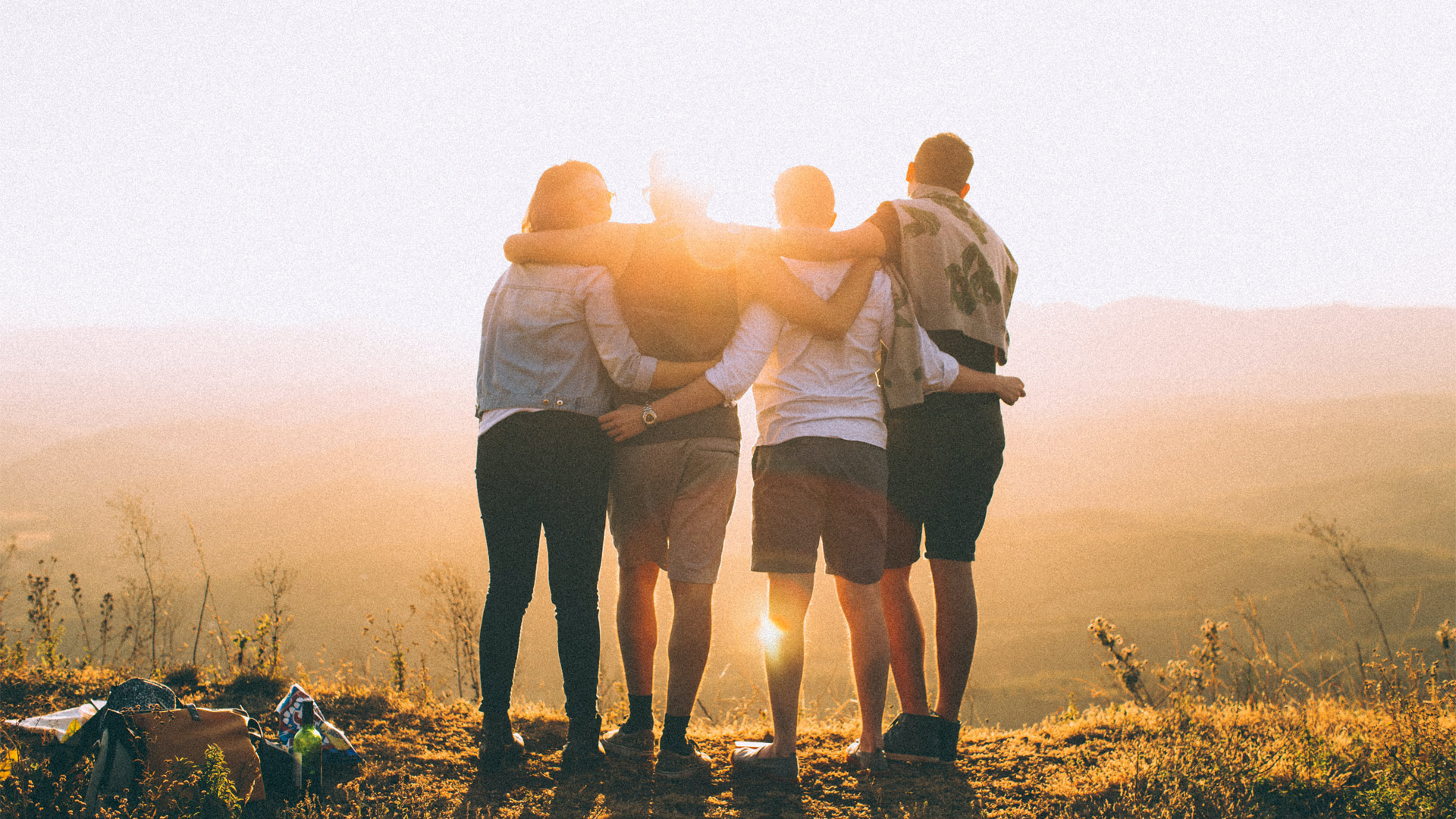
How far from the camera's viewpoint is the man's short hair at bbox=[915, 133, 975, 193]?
3532 mm

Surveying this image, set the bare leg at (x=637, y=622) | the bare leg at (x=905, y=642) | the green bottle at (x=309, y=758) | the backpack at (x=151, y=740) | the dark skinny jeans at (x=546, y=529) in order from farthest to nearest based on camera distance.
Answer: the bare leg at (x=905, y=642), the bare leg at (x=637, y=622), the dark skinny jeans at (x=546, y=529), the green bottle at (x=309, y=758), the backpack at (x=151, y=740)

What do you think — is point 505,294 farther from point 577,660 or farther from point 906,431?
point 906,431

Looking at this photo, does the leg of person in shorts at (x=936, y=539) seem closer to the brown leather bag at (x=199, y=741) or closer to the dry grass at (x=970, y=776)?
the dry grass at (x=970, y=776)

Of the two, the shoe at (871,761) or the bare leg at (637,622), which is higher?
the bare leg at (637,622)

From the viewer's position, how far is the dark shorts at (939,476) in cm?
332

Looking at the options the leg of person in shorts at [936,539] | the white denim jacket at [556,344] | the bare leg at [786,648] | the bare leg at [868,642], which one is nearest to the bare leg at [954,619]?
the leg of person in shorts at [936,539]

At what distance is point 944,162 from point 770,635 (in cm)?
209

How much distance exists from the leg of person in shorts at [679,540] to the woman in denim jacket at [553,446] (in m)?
0.16

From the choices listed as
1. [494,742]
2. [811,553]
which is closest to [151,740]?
[494,742]

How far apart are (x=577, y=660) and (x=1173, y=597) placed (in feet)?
89.1

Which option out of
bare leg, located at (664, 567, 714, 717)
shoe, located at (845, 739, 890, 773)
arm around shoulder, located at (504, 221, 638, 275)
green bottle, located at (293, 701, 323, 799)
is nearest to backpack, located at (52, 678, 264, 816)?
green bottle, located at (293, 701, 323, 799)

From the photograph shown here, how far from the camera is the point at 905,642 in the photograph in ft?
11.0

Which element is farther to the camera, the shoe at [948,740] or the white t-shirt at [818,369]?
the shoe at [948,740]

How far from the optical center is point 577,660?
304 centimetres
